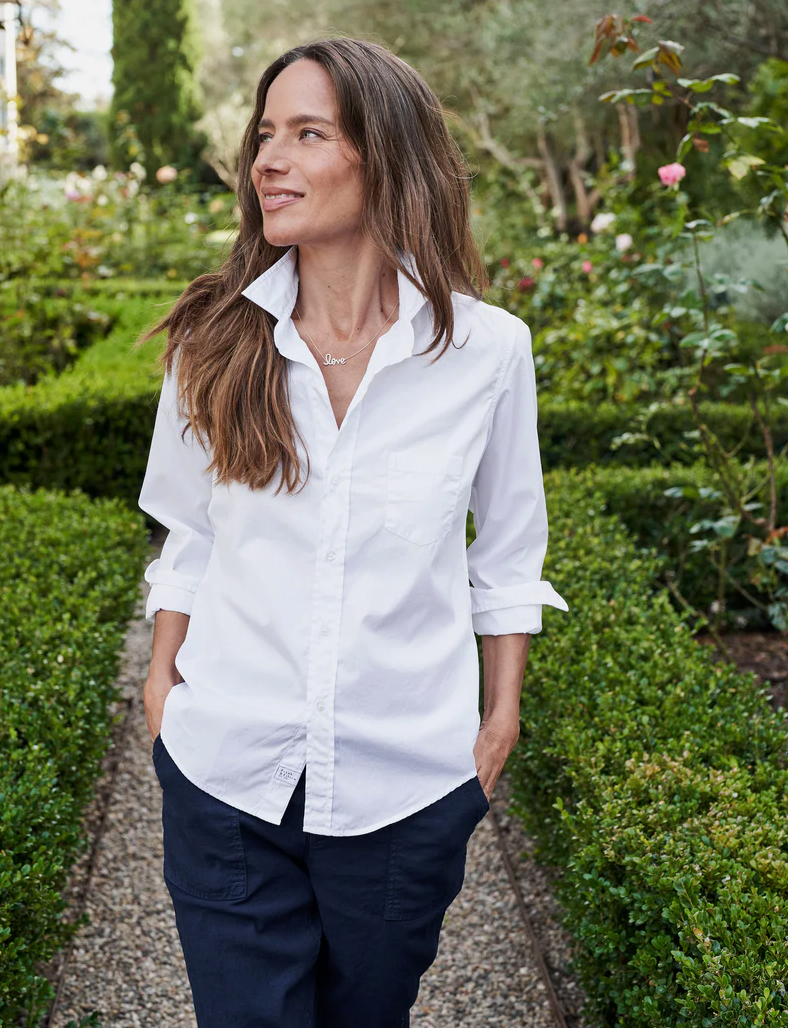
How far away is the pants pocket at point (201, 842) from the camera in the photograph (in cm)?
143

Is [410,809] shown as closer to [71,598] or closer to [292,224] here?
[292,224]

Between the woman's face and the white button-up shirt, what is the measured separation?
4.3 inches

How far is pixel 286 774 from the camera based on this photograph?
142cm

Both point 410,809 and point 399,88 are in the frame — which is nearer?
point 410,809

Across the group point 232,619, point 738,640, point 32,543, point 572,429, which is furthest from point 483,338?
point 572,429

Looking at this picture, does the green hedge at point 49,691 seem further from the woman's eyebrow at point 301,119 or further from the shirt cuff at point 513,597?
the woman's eyebrow at point 301,119

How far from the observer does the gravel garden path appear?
2.53m

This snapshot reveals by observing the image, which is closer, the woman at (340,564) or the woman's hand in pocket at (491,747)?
the woman at (340,564)

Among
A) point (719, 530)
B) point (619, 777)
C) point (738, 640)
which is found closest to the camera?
point (619, 777)

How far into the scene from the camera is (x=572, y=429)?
5.35 m

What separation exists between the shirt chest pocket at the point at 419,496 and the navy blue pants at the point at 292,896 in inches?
15.1

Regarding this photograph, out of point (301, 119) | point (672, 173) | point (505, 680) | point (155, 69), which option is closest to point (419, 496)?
point (505, 680)

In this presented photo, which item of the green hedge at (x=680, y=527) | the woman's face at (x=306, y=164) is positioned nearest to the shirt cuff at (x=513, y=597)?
the woman's face at (x=306, y=164)

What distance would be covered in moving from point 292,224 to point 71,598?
6.36ft
